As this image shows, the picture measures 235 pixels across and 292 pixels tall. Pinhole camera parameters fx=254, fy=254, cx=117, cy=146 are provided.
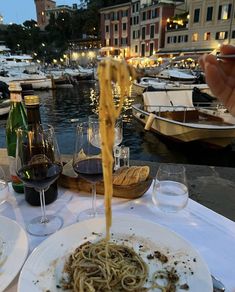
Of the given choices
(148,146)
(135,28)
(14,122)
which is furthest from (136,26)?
(14,122)

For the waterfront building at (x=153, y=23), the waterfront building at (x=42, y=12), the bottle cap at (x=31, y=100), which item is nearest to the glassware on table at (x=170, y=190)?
the bottle cap at (x=31, y=100)

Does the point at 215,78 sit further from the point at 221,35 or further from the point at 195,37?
the point at 195,37

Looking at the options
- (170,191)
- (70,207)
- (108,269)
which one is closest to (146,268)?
(108,269)

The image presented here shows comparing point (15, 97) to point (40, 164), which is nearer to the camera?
point (40, 164)

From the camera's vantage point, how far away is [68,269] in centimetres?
82

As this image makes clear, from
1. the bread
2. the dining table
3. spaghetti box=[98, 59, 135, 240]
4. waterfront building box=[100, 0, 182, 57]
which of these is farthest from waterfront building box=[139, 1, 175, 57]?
spaghetti box=[98, 59, 135, 240]

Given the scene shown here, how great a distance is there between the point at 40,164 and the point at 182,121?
26.7 ft

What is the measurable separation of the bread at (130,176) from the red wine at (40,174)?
0.32m

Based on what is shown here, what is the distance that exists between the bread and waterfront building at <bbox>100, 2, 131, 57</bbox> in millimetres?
37325

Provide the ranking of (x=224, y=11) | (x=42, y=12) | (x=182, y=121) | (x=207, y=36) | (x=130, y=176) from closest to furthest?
(x=130, y=176)
(x=182, y=121)
(x=224, y=11)
(x=207, y=36)
(x=42, y=12)

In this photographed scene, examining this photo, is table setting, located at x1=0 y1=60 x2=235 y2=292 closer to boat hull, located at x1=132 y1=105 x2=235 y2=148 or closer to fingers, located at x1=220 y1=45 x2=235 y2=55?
fingers, located at x1=220 y1=45 x2=235 y2=55

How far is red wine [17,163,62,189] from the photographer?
103 centimetres

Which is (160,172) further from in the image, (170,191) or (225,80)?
(225,80)

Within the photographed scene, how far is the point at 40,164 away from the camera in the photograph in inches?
45.3
